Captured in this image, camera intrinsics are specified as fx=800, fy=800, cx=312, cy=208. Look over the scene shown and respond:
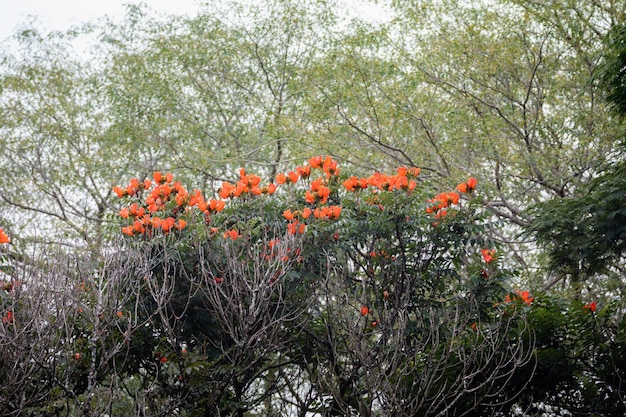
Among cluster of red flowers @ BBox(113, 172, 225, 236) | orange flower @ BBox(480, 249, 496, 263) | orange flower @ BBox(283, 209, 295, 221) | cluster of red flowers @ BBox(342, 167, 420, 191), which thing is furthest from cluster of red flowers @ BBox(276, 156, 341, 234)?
orange flower @ BBox(480, 249, 496, 263)

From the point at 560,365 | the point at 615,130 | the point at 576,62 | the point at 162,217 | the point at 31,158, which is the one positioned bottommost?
the point at 560,365

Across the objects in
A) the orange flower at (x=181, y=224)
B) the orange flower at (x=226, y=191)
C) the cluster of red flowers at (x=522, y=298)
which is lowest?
the cluster of red flowers at (x=522, y=298)

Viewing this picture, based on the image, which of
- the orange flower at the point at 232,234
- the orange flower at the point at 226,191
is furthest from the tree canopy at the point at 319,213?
the orange flower at the point at 226,191

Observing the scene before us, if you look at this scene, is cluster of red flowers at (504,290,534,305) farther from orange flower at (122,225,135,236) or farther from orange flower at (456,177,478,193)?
orange flower at (122,225,135,236)

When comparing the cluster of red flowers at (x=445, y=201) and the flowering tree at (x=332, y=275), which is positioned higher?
the cluster of red flowers at (x=445, y=201)

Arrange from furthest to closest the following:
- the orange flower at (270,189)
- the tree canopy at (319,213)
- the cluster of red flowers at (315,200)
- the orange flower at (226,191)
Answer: the orange flower at (270,189)
the orange flower at (226,191)
the cluster of red flowers at (315,200)
the tree canopy at (319,213)

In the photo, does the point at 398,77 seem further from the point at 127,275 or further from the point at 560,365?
the point at 127,275

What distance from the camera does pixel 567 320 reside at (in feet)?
17.4

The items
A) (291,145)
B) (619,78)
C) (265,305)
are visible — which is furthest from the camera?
(291,145)

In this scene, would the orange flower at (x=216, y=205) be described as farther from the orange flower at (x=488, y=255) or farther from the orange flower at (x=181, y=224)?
the orange flower at (x=488, y=255)

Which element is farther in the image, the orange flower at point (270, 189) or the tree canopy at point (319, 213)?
the orange flower at point (270, 189)

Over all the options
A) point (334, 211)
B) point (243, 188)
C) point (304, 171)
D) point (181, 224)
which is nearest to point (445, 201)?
point (334, 211)

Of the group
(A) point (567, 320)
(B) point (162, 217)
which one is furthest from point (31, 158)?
(A) point (567, 320)

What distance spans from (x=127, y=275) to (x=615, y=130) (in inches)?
223
